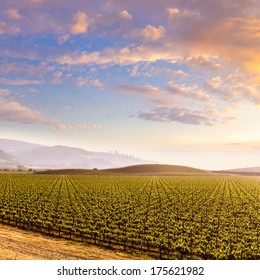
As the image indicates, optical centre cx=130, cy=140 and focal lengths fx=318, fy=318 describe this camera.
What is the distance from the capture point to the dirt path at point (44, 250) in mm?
22328

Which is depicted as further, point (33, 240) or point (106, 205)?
point (106, 205)

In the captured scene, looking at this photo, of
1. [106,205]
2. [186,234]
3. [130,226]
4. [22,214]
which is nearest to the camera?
[186,234]

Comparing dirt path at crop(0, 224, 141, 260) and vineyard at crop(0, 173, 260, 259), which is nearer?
dirt path at crop(0, 224, 141, 260)

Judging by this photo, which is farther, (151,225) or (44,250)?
(151,225)

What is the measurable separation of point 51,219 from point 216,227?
750 inches

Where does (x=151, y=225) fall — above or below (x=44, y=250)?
above

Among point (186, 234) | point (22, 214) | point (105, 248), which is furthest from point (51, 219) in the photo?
point (186, 234)

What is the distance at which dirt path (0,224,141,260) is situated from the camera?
2233 centimetres

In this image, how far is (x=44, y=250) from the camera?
24578 millimetres

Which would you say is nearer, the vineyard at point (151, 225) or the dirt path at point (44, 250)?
the dirt path at point (44, 250)
